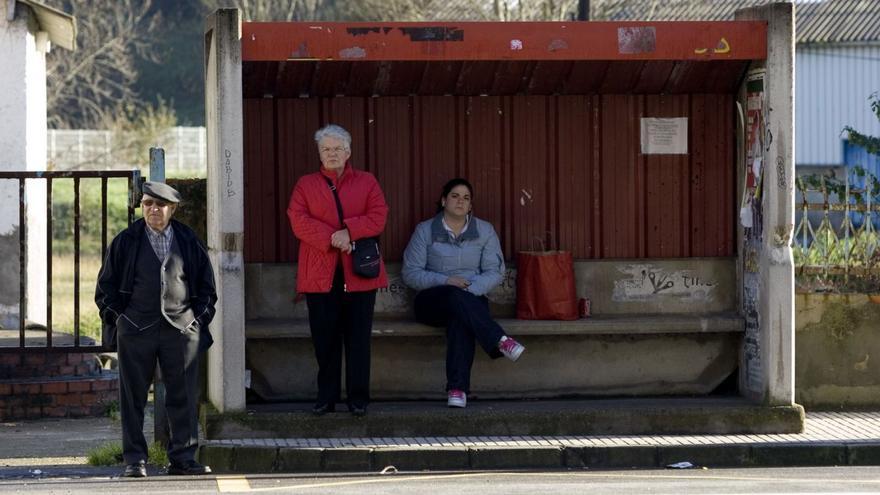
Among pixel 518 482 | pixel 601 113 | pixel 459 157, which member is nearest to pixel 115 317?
pixel 518 482

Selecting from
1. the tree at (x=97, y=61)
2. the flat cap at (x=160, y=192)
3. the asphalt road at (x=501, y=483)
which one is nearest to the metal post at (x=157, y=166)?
the flat cap at (x=160, y=192)

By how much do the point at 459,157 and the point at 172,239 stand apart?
2693mm

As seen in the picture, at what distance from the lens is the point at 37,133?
15148 mm

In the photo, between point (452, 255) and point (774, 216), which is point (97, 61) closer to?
point (452, 255)

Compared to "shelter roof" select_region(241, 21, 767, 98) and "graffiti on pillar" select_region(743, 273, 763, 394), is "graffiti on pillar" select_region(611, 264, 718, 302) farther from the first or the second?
"shelter roof" select_region(241, 21, 767, 98)

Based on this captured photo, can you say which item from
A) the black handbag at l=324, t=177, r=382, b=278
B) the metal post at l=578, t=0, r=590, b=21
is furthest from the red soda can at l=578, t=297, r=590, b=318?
the metal post at l=578, t=0, r=590, b=21

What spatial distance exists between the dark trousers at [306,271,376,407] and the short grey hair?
836mm

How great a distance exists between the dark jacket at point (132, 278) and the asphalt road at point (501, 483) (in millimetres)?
840

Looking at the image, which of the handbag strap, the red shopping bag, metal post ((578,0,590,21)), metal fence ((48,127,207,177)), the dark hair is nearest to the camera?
the handbag strap

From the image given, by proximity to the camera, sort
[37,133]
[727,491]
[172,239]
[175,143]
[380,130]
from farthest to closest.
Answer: [175,143]
[37,133]
[380,130]
[172,239]
[727,491]

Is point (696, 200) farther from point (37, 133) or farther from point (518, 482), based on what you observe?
point (37, 133)

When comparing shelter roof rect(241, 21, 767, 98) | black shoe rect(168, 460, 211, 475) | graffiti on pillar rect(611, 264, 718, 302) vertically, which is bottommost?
black shoe rect(168, 460, 211, 475)

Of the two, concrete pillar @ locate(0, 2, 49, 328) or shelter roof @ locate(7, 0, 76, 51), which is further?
shelter roof @ locate(7, 0, 76, 51)

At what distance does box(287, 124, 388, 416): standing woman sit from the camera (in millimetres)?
9484
